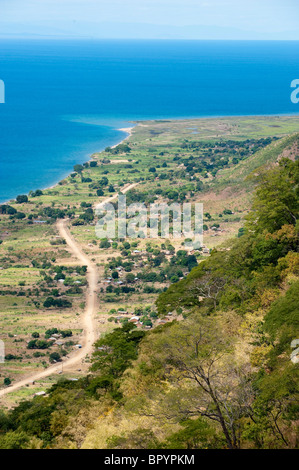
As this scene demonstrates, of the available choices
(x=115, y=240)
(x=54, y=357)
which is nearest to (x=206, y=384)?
(x=54, y=357)

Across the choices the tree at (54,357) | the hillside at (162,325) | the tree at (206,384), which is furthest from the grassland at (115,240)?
the tree at (206,384)

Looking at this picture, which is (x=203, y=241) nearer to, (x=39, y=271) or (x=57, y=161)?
(x=39, y=271)

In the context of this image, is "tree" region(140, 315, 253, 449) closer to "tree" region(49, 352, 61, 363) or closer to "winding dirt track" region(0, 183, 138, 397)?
"winding dirt track" region(0, 183, 138, 397)

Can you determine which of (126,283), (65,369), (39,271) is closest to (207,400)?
(65,369)

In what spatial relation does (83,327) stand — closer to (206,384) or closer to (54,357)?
(54,357)

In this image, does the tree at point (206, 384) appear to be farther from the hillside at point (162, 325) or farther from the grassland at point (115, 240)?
the grassland at point (115, 240)

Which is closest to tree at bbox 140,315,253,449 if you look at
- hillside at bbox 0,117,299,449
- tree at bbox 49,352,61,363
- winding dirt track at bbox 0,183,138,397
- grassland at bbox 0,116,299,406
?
hillside at bbox 0,117,299,449

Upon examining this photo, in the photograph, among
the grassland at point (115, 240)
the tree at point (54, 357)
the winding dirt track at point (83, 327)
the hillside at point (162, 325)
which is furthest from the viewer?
the grassland at point (115, 240)

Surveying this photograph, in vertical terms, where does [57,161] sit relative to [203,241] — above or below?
above
